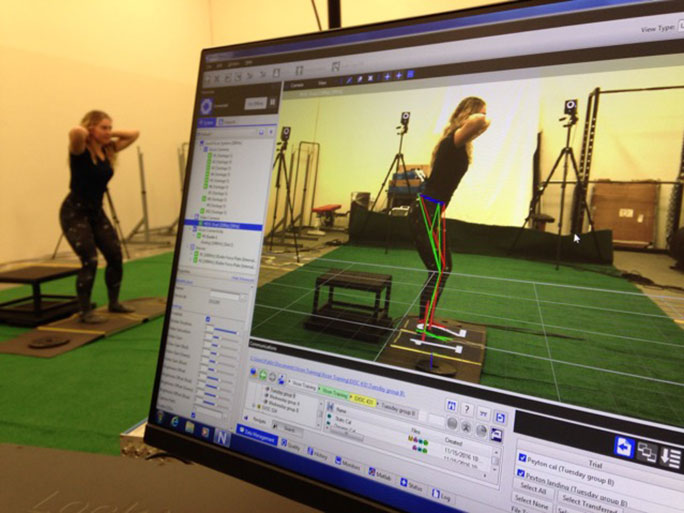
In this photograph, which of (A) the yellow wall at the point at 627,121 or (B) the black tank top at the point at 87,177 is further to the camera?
(B) the black tank top at the point at 87,177

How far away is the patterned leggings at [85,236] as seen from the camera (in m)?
2.64

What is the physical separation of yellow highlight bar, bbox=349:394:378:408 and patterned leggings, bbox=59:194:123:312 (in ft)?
9.05

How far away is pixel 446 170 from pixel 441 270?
0.09 meters

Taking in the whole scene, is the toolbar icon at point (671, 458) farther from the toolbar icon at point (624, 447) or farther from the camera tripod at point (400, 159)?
the camera tripod at point (400, 159)

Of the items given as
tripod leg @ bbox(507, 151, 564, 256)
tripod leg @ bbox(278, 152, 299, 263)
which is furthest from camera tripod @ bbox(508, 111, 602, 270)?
tripod leg @ bbox(278, 152, 299, 263)

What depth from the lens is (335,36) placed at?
1.45ft

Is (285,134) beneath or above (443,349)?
above

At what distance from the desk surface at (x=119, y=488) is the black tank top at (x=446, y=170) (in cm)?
36

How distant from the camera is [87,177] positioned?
262 centimetres

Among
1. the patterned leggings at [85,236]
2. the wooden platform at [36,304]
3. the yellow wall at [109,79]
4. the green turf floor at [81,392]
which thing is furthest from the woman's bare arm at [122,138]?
the yellow wall at [109,79]

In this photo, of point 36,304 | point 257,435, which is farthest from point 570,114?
point 36,304

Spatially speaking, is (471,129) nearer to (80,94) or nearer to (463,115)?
(463,115)

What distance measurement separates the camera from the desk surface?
0.46m

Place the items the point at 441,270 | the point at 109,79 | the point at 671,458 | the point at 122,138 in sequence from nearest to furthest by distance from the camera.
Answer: the point at 671,458
the point at 441,270
the point at 122,138
the point at 109,79
